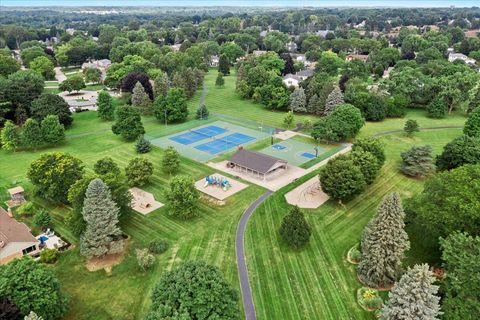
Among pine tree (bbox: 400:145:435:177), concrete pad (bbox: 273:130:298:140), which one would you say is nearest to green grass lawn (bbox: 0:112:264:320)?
concrete pad (bbox: 273:130:298:140)

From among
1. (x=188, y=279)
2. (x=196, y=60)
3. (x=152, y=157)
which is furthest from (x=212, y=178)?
(x=196, y=60)

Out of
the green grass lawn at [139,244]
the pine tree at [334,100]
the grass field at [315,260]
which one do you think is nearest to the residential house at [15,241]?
the green grass lawn at [139,244]

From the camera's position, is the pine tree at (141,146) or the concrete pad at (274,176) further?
the pine tree at (141,146)

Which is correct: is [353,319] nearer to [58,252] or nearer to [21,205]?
[58,252]

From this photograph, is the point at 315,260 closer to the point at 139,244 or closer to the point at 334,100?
the point at 139,244

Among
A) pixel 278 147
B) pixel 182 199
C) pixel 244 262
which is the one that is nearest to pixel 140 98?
pixel 278 147

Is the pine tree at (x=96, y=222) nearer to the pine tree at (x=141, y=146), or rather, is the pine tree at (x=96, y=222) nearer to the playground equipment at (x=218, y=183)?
the playground equipment at (x=218, y=183)
